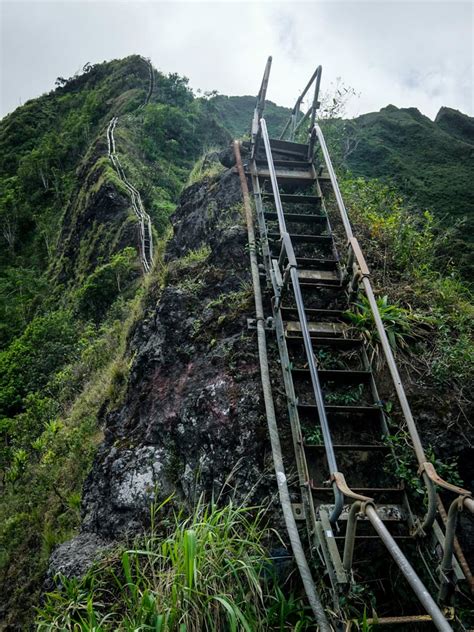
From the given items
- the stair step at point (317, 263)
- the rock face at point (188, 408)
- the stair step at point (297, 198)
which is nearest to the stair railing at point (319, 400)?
the stair step at point (317, 263)

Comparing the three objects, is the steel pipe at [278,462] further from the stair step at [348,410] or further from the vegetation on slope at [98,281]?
the vegetation on slope at [98,281]

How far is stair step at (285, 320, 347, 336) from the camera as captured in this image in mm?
4191

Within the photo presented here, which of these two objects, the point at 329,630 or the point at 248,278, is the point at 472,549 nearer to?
the point at 329,630

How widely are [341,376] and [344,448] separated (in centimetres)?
69

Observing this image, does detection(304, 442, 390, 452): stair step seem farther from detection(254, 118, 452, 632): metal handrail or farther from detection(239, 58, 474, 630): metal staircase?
detection(254, 118, 452, 632): metal handrail

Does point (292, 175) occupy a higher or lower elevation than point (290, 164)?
lower

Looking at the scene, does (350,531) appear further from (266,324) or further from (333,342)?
(266,324)

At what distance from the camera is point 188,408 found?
13.7 feet

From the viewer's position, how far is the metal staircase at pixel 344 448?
8.16ft

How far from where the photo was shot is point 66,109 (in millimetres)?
38562

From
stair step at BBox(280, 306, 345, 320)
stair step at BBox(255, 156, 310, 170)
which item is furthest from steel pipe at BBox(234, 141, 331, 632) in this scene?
stair step at BBox(255, 156, 310, 170)

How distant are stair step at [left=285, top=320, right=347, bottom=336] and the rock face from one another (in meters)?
0.38

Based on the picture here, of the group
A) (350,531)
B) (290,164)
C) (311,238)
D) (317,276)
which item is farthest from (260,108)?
(350,531)

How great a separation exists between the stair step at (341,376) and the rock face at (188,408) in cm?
40
